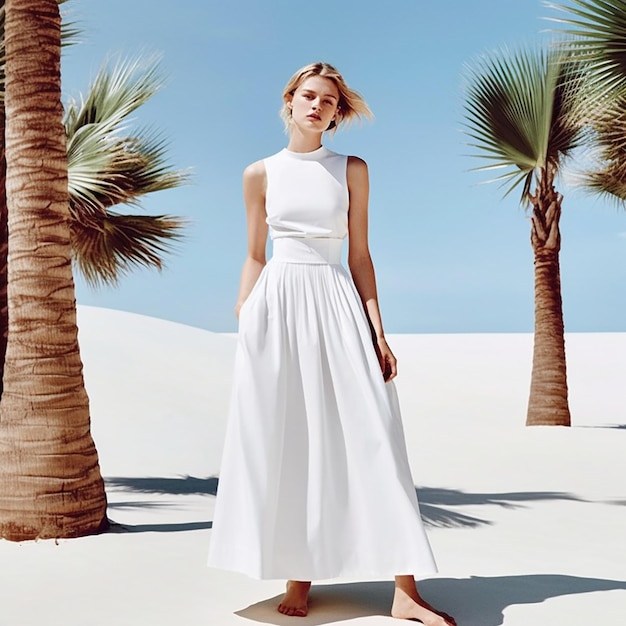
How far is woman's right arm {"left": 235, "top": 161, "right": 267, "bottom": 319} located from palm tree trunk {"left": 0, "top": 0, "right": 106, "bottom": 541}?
2.26 metres

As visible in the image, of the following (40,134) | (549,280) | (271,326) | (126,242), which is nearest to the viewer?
(271,326)

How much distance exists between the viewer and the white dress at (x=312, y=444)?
3242mm

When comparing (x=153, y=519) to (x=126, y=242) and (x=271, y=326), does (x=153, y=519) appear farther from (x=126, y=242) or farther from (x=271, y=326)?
(x=126, y=242)

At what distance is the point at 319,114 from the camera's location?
3490 millimetres

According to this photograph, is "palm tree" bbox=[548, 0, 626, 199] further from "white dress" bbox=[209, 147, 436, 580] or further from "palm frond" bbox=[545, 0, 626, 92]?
"white dress" bbox=[209, 147, 436, 580]

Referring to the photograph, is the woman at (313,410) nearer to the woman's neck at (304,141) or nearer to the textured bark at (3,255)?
the woman's neck at (304,141)

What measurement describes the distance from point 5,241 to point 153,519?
2584mm

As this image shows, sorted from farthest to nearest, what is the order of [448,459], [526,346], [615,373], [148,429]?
[526,346] → [615,373] → [148,429] → [448,459]

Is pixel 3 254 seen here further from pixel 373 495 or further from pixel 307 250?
pixel 373 495

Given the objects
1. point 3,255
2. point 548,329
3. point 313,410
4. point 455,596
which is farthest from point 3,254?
point 548,329

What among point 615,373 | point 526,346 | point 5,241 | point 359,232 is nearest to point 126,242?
point 5,241

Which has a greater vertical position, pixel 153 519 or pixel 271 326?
pixel 271 326

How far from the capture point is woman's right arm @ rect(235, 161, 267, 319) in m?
3.55

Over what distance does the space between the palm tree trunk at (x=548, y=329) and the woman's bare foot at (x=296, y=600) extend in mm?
10252
